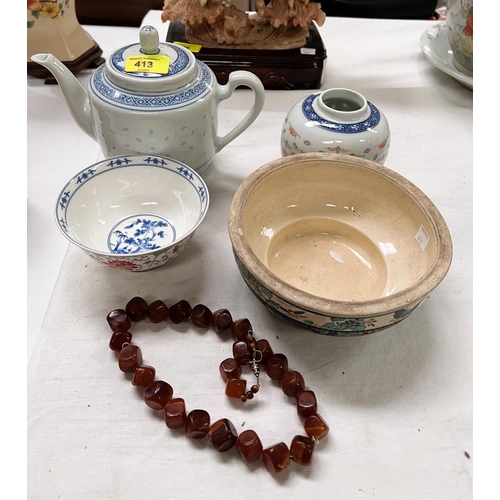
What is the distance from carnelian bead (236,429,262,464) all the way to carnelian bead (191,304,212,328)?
17 cm

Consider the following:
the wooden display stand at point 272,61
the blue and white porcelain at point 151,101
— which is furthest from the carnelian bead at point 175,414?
the wooden display stand at point 272,61

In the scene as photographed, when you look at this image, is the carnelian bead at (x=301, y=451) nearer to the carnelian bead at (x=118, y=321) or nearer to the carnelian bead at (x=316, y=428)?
the carnelian bead at (x=316, y=428)

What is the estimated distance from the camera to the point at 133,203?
0.76m

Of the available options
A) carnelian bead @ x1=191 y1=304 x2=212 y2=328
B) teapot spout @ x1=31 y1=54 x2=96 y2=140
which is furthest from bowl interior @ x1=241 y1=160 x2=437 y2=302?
teapot spout @ x1=31 y1=54 x2=96 y2=140

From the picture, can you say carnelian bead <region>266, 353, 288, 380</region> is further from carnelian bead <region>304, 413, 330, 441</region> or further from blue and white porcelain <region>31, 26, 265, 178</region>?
blue and white porcelain <region>31, 26, 265, 178</region>

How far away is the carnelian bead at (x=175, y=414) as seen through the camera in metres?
0.53

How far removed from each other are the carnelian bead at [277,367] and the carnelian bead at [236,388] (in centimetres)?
4

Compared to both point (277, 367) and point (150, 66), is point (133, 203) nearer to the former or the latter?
point (150, 66)

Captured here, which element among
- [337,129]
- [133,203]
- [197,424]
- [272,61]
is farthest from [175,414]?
[272,61]

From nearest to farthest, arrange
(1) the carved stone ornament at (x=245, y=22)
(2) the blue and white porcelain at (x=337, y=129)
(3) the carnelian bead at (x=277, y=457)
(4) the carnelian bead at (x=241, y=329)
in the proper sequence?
(3) the carnelian bead at (x=277, y=457) → (4) the carnelian bead at (x=241, y=329) → (2) the blue and white porcelain at (x=337, y=129) → (1) the carved stone ornament at (x=245, y=22)

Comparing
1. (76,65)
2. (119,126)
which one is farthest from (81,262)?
(76,65)

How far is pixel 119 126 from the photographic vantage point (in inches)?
27.9

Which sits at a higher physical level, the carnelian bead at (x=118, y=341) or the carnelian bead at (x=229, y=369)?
the carnelian bead at (x=229, y=369)

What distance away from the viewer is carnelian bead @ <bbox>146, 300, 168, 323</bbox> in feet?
2.09
